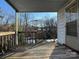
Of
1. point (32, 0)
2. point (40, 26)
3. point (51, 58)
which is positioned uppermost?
point (32, 0)

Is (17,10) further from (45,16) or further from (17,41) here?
(45,16)

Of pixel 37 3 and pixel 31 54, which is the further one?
pixel 37 3

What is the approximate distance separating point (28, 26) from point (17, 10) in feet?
11.4

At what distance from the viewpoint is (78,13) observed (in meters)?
6.73

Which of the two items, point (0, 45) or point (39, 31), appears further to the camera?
point (39, 31)

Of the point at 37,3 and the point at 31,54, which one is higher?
the point at 37,3

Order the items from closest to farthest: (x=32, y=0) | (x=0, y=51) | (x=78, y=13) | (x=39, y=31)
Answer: (x=78, y=13) → (x=0, y=51) → (x=32, y=0) → (x=39, y=31)

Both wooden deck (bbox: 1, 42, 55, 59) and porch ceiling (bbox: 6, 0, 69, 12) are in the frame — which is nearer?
wooden deck (bbox: 1, 42, 55, 59)

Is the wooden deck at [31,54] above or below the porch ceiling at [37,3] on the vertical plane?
below

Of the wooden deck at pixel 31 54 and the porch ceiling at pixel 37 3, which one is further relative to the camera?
the porch ceiling at pixel 37 3

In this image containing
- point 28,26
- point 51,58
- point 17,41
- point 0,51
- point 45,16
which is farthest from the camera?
point 45,16

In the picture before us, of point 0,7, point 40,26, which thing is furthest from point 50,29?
point 0,7

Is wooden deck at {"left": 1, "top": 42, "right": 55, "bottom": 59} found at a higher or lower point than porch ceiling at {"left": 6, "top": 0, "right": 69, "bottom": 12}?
lower

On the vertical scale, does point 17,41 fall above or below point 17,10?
below
